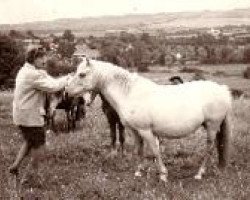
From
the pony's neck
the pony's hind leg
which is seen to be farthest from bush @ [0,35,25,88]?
the pony's hind leg

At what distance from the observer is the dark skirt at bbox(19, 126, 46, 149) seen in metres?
8.45

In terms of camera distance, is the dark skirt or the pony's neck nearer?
the dark skirt

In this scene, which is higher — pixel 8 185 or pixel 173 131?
pixel 173 131

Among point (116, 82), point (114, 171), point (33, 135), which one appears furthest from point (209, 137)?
point (33, 135)

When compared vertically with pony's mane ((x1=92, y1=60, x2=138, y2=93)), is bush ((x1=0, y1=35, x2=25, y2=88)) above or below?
below

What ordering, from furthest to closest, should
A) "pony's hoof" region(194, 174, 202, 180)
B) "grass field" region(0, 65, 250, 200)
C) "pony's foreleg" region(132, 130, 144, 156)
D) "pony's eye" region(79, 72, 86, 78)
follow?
1. "pony's foreleg" region(132, 130, 144, 156)
2. "pony's hoof" region(194, 174, 202, 180)
3. "pony's eye" region(79, 72, 86, 78)
4. "grass field" region(0, 65, 250, 200)

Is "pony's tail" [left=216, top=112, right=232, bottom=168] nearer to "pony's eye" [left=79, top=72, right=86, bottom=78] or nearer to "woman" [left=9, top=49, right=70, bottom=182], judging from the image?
"pony's eye" [left=79, top=72, right=86, bottom=78]

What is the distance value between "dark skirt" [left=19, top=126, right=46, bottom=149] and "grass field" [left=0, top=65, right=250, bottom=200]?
0.63 meters

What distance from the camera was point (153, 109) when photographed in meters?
8.61

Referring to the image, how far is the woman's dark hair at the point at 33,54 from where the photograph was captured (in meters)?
8.34

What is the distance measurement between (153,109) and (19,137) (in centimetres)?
566

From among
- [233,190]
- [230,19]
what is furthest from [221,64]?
[230,19]

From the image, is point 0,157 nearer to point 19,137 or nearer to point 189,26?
point 19,137

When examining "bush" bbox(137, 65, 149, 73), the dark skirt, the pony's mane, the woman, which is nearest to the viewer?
the woman
